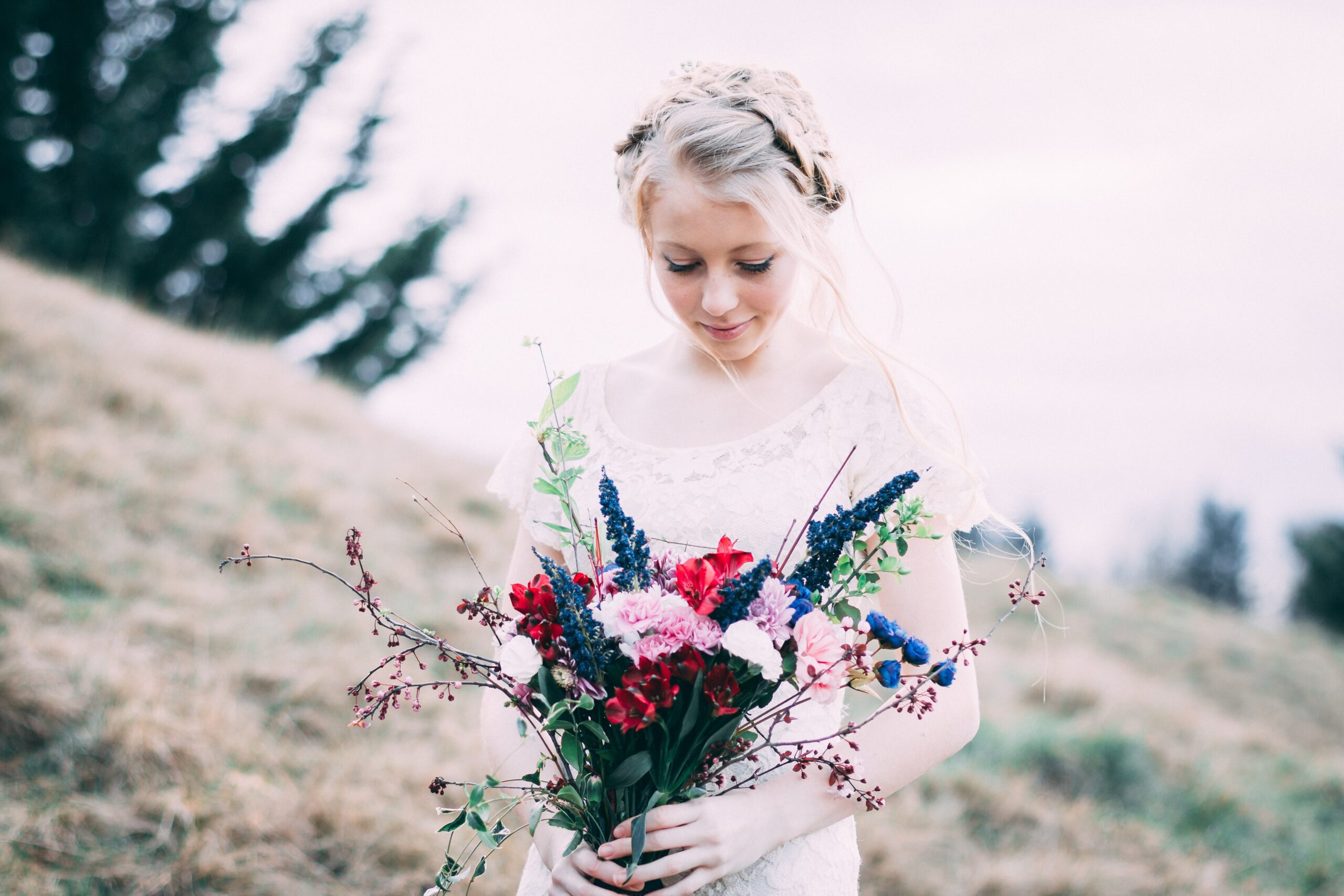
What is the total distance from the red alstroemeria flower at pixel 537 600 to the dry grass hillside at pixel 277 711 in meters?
1.35

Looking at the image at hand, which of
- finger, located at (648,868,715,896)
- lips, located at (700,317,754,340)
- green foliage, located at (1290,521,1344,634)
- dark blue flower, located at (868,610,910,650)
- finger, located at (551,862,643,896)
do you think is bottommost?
green foliage, located at (1290,521,1344,634)

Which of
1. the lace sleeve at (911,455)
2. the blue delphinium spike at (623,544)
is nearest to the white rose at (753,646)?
the blue delphinium spike at (623,544)

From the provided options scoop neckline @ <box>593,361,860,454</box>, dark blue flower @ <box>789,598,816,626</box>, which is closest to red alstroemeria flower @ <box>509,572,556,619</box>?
dark blue flower @ <box>789,598,816,626</box>

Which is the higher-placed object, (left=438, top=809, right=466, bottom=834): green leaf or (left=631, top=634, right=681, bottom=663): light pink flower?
(left=631, top=634, right=681, bottom=663): light pink flower

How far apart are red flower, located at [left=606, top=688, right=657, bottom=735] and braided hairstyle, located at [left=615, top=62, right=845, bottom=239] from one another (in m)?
1.08

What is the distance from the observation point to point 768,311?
1.85 m

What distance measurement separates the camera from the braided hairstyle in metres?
1.77

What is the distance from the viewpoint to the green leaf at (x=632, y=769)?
4.10 feet

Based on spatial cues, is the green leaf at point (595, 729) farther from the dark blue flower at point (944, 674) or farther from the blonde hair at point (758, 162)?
the blonde hair at point (758, 162)

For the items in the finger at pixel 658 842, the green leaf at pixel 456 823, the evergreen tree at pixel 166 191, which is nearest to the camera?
the green leaf at pixel 456 823

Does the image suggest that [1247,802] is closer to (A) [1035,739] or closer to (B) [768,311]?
(A) [1035,739]

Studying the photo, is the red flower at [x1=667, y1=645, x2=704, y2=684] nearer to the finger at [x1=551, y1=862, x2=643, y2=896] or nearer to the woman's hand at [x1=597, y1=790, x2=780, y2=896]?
the woman's hand at [x1=597, y1=790, x2=780, y2=896]

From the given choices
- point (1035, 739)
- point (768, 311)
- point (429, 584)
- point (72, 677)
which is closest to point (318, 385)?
point (429, 584)

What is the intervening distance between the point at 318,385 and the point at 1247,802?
972 cm
